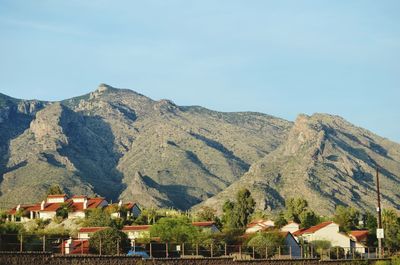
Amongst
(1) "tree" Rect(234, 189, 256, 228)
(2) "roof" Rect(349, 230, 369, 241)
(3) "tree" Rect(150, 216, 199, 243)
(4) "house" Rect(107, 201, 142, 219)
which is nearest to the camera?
(3) "tree" Rect(150, 216, 199, 243)

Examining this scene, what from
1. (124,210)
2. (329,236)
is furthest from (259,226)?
(124,210)

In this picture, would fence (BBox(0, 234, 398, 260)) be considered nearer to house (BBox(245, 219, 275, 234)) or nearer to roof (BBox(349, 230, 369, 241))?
roof (BBox(349, 230, 369, 241))

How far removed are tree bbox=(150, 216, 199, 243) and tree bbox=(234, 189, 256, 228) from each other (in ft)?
142

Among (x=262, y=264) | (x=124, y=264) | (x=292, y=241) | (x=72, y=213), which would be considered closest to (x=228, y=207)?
(x=72, y=213)

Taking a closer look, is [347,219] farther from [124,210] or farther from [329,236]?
[124,210]

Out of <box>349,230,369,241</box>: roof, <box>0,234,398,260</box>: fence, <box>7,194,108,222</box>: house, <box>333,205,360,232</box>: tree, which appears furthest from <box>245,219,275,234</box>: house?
<box>0,234,398,260</box>: fence

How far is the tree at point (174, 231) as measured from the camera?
77.3 meters

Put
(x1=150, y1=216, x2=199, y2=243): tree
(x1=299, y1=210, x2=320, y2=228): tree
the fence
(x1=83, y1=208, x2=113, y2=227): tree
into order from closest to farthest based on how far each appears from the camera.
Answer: the fence → (x1=150, y1=216, x2=199, y2=243): tree → (x1=83, y1=208, x2=113, y2=227): tree → (x1=299, y1=210, x2=320, y2=228): tree

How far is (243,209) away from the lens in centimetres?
12850

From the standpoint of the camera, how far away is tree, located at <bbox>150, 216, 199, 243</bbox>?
77.3 m

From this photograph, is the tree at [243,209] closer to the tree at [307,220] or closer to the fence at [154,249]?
the tree at [307,220]

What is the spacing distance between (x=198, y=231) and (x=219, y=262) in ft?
95.6

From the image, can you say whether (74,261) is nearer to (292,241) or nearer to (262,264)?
(262,264)

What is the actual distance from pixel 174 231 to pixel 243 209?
167ft
